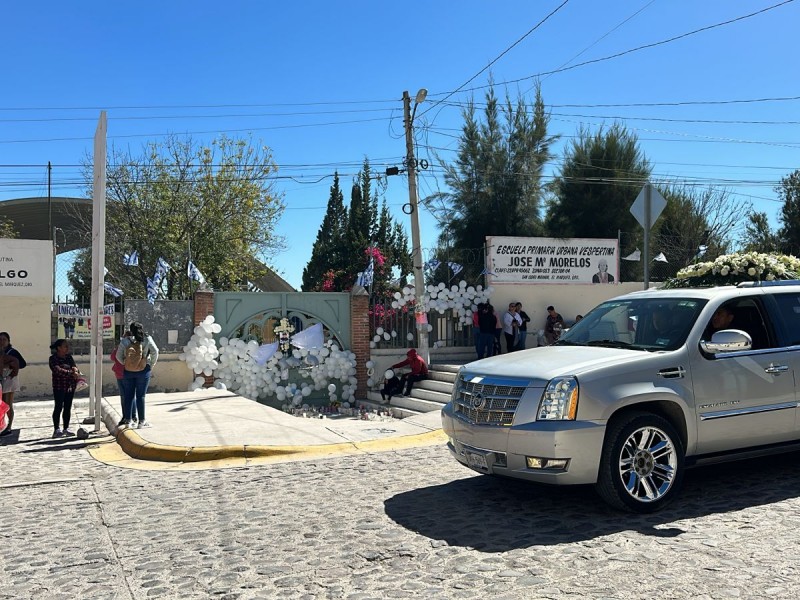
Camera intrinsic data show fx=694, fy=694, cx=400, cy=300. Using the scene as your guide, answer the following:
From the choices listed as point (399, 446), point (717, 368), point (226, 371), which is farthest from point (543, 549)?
point (226, 371)

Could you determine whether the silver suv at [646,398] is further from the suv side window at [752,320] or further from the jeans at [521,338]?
the jeans at [521,338]

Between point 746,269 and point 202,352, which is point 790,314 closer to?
point 746,269

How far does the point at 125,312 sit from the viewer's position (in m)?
15.7

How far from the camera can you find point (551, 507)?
595 cm

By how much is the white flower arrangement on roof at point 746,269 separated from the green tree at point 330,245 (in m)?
33.8

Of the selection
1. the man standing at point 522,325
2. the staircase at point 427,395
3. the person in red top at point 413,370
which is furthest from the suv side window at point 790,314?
the man standing at point 522,325

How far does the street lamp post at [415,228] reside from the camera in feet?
56.4

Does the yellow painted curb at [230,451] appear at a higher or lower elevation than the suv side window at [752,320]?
lower

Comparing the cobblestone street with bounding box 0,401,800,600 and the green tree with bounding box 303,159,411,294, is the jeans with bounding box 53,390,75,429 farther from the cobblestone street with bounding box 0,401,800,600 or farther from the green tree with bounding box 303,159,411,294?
the green tree with bounding box 303,159,411,294

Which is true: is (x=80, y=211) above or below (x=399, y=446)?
above

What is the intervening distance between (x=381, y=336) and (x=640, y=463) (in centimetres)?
1233

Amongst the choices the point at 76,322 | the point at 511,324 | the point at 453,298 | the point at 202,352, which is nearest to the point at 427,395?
the point at 453,298

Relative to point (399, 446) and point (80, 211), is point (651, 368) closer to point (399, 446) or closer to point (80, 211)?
point (399, 446)

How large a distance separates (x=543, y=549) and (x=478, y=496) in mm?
1536
